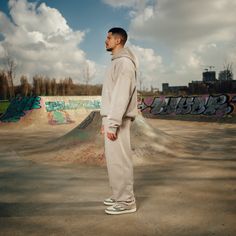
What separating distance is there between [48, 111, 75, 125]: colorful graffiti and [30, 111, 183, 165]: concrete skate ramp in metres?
13.1

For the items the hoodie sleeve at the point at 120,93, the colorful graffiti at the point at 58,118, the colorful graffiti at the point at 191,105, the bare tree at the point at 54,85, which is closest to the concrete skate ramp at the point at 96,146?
the hoodie sleeve at the point at 120,93

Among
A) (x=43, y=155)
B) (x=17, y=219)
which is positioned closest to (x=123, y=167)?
(x=17, y=219)

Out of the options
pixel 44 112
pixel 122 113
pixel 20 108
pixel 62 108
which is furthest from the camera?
pixel 62 108

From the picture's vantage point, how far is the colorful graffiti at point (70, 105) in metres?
22.6

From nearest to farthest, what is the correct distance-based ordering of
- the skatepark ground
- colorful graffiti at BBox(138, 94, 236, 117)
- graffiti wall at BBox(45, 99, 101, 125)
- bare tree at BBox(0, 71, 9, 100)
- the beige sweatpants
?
the skatepark ground, the beige sweatpants, graffiti wall at BBox(45, 99, 101, 125), colorful graffiti at BBox(138, 94, 236, 117), bare tree at BBox(0, 71, 9, 100)

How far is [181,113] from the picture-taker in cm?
2697

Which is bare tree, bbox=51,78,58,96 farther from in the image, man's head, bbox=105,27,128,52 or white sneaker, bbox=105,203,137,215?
white sneaker, bbox=105,203,137,215

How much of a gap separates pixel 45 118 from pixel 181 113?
1250 centimetres

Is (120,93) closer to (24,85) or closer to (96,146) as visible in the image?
(96,146)

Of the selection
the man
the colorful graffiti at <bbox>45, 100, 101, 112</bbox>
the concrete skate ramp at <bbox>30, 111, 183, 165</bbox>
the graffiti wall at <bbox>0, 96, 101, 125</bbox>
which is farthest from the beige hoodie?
the colorful graffiti at <bbox>45, 100, 101, 112</bbox>

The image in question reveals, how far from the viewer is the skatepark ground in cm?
304

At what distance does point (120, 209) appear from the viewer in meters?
3.39

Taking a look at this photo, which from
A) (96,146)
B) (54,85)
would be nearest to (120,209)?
(96,146)

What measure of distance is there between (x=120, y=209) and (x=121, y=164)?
1.75ft
